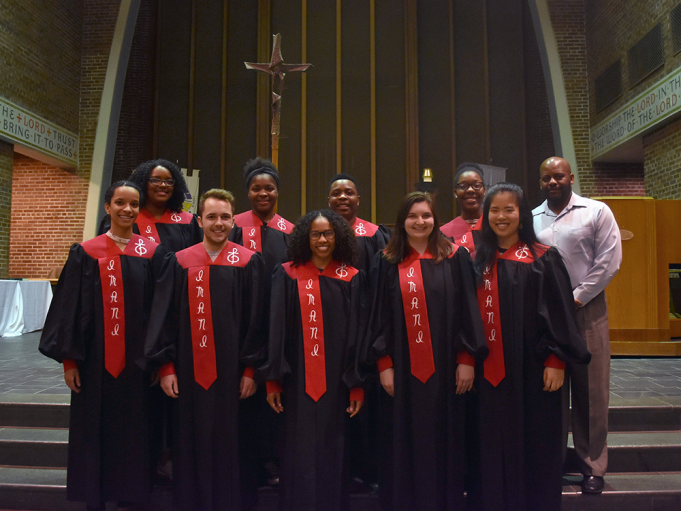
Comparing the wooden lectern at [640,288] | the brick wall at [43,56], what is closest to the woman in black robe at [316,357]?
the wooden lectern at [640,288]

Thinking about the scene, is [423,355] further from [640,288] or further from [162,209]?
[640,288]

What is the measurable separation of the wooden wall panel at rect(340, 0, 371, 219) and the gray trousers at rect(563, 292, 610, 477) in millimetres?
8727

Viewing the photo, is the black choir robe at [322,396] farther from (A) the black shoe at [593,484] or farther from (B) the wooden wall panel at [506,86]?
(B) the wooden wall panel at [506,86]

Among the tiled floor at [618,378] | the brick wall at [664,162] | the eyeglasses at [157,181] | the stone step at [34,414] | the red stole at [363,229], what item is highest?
the brick wall at [664,162]

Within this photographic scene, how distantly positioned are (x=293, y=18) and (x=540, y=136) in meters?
6.07

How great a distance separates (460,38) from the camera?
37.7 feet

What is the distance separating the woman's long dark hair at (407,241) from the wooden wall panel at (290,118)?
29.2 ft

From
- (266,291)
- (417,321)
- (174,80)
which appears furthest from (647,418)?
(174,80)

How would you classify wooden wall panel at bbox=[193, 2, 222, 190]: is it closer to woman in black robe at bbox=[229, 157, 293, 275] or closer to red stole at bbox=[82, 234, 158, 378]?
woman in black robe at bbox=[229, 157, 293, 275]

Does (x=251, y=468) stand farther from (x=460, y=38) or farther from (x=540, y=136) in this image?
(x=460, y=38)

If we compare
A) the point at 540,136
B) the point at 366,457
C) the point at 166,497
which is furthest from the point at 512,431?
the point at 540,136

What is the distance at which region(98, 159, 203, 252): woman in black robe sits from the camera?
312 centimetres

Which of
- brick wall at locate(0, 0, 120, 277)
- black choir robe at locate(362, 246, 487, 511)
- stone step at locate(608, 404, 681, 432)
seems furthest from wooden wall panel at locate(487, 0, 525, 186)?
black choir robe at locate(362, 246, 487, 511)

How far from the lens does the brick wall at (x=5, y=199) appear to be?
27.6 ft
